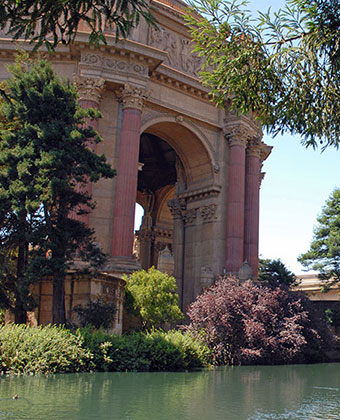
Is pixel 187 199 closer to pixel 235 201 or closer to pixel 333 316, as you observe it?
pixel 235 201

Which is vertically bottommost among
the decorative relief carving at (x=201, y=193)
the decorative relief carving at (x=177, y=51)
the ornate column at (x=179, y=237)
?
the ornate column at (x=179, y=237)

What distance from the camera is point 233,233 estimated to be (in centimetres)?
3225

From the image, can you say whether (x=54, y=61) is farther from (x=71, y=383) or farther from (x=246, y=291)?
(x=71, y=383)

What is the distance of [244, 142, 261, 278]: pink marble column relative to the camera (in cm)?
3356

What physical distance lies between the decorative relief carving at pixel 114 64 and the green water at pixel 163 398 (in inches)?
663

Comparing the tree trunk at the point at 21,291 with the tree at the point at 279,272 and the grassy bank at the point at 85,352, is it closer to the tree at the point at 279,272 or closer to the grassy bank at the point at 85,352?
the grassy bank at the point at 85,352

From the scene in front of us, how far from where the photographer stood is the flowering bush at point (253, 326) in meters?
21.8

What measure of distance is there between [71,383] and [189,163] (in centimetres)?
2355

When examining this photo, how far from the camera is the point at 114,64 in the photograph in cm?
2756

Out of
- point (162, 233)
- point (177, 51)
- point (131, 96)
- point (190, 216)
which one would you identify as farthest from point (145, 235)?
point (131, 96)

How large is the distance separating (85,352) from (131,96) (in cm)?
1576

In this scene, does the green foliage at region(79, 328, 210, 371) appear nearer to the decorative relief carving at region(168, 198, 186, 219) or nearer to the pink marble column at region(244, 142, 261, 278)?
the pink marble column at region(244, 142, 261, 278)

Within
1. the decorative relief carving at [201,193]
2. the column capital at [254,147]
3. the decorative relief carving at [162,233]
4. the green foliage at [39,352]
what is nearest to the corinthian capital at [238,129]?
the column capital at [254,147]

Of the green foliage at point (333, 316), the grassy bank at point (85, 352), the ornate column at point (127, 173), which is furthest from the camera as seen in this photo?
the green foliage at point (333, 316)
